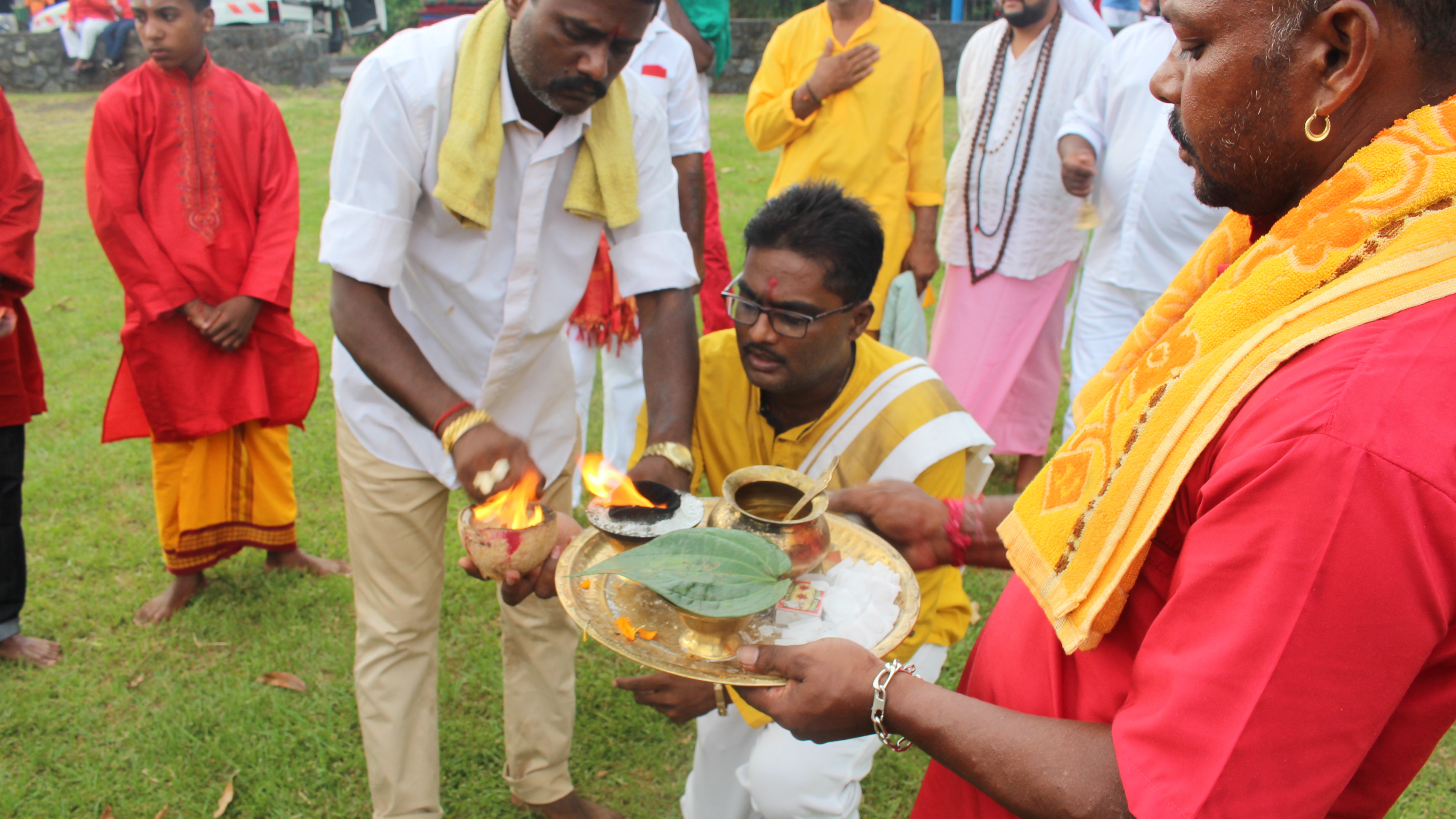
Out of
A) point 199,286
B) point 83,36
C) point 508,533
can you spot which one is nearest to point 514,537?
point 508,533

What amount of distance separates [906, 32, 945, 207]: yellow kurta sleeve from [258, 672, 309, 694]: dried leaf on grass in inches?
147

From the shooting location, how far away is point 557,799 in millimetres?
→ 3182

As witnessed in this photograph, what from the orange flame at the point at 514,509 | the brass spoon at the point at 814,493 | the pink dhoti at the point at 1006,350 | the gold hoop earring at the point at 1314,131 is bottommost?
the pink dhoti at the point at 1006,350

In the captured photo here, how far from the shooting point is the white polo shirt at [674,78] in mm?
4672

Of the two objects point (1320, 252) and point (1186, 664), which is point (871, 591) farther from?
point (1320, 252)

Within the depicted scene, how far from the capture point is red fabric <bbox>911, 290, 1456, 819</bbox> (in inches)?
39.3

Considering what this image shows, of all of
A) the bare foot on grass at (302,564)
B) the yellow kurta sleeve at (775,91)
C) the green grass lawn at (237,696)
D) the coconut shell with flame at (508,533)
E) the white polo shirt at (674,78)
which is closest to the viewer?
the coconut shell with flame at (508,533)

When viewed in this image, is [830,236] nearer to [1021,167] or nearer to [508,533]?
[508,533]

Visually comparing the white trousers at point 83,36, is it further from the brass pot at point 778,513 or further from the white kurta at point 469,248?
the brass pot at point 778,513

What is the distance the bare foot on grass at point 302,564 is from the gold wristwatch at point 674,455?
2.46 meters

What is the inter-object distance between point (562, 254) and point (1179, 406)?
2.00 m

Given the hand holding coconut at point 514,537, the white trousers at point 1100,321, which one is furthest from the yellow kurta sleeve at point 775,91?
the hand holding coconut at point 514,537

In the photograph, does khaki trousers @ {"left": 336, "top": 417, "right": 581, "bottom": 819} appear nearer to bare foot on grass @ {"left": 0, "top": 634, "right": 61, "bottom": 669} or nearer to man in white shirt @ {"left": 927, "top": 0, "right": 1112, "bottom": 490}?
bare foot on grass @ {"left": 0, "top": 634, "right": 61, "bottom": 669}

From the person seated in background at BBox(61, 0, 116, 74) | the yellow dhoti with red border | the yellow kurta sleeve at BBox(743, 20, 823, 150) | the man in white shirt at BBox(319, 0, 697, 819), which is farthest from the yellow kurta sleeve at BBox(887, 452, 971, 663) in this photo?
the person seated in background at BBox(61, 0, 116, 74)
